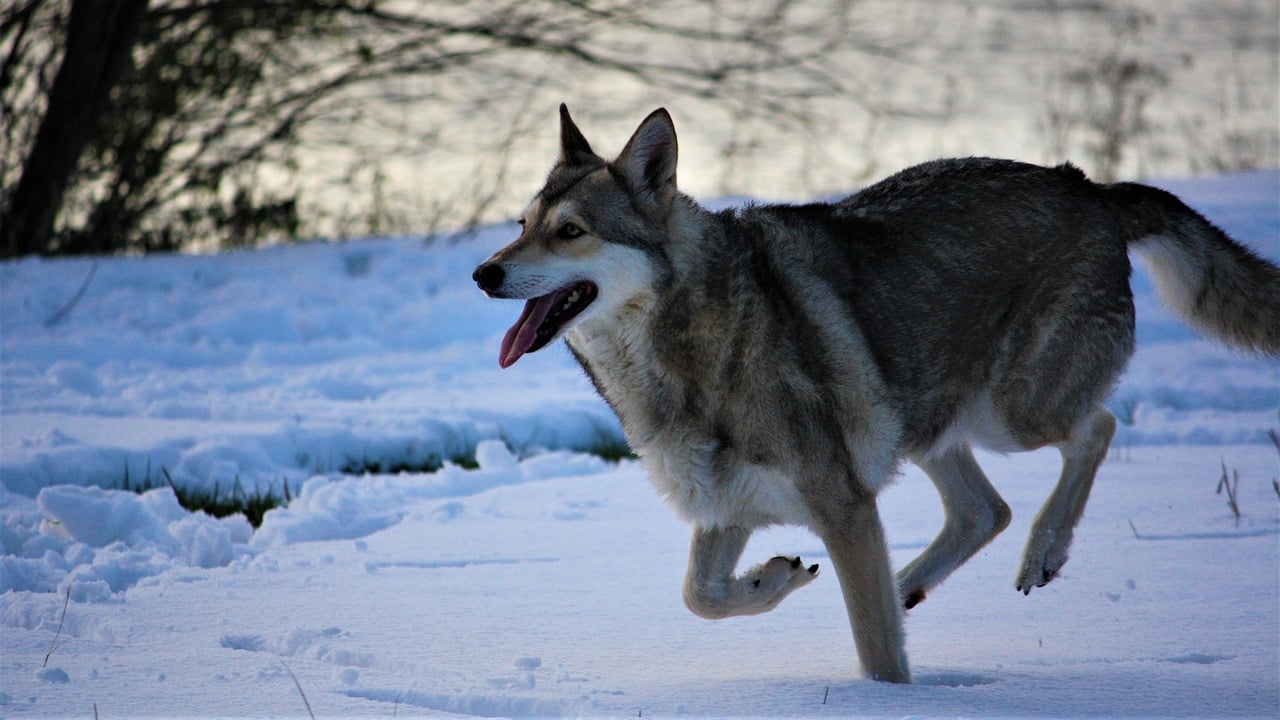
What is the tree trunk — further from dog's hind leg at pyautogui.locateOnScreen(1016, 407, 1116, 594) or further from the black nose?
dog's hind leg at pyautogui.locateOnScreen(1016, 407, 1116, 594)

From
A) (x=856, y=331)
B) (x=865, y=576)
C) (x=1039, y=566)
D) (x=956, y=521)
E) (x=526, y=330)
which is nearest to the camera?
(x=865, y=576)

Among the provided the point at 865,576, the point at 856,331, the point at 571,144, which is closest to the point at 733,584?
the point at 865,576

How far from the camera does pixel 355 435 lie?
6.75 meters

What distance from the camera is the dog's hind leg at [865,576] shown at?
345cm

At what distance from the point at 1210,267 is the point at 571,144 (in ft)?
8.16

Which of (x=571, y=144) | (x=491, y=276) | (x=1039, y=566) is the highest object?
(x=571, y=144)

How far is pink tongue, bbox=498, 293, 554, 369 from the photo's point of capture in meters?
3.60

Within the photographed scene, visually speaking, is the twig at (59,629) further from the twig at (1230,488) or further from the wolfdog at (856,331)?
the twig at (1230,488)

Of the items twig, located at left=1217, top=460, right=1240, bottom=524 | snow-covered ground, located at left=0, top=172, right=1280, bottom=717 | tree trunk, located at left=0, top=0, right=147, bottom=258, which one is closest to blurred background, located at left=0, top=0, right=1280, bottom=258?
tree trunk, located at left=0, top=0, right=147, bottom=258

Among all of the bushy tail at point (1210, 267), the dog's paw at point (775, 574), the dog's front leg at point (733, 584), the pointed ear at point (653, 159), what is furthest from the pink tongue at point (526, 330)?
the bushy tail at point (1210, 267)

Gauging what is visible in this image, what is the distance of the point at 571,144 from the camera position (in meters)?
4.10

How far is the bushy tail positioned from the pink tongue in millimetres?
2278

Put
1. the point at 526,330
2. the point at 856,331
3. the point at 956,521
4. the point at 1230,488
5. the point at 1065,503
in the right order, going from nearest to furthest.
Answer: the point at 526,330, the point at 856,331, the point at 1065,503, the point at 956,521, the point at 1230,488

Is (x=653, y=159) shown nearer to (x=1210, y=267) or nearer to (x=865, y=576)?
(x=865, y=576)
